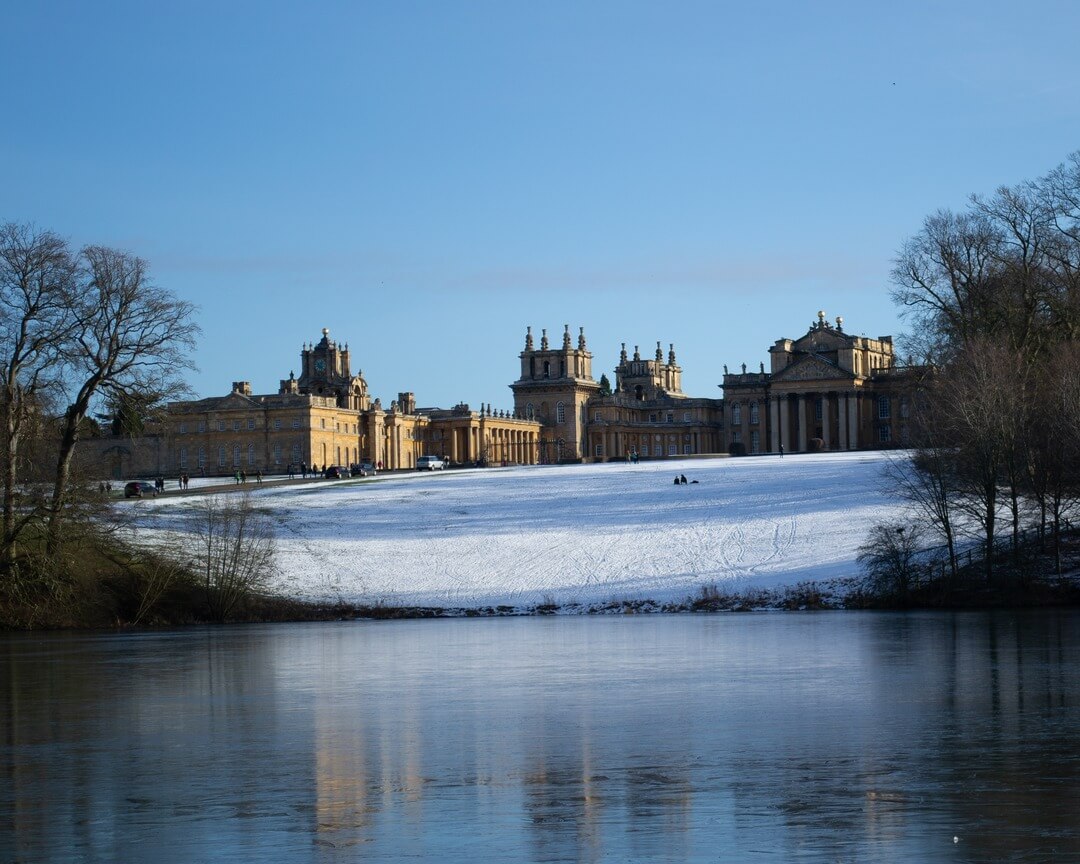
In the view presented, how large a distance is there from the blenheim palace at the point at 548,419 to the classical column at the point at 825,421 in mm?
131

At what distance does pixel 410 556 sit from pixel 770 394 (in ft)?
323

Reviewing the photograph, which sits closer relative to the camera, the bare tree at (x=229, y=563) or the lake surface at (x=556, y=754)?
the lake surface at (x=556, y=754)

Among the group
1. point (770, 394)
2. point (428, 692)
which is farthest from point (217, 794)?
point (770, 394)

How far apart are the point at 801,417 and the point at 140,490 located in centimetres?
7514

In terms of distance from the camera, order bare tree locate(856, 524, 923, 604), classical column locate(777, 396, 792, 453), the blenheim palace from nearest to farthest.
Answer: bare tree locate(856, 524, 923, 604) → the blenheim palace → classical column locate(777, 396, 792, 453)

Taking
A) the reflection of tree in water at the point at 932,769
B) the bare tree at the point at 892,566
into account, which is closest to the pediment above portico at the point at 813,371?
the bare tree at the point at 892,566

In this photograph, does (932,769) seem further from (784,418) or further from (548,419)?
(548,419)

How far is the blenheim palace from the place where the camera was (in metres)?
134

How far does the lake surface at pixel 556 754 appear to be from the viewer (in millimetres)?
11102

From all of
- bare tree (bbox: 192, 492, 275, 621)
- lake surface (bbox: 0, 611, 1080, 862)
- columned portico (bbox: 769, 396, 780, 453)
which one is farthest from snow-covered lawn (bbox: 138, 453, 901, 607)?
columned portico (bbox: 769, 396, 780, 453)

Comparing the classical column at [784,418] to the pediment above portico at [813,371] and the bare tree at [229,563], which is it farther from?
the bare tree at [229,563]

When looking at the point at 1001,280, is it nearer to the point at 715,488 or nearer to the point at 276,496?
the point at 715,488

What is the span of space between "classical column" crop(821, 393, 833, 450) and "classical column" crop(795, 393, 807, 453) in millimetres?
1649

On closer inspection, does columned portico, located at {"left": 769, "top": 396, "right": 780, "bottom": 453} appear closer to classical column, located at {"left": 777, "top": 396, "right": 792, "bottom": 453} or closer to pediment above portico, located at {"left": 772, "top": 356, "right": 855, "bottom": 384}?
classical column, located at {"left": 777, "top": 396, "right": 792, "bottom": 453}
